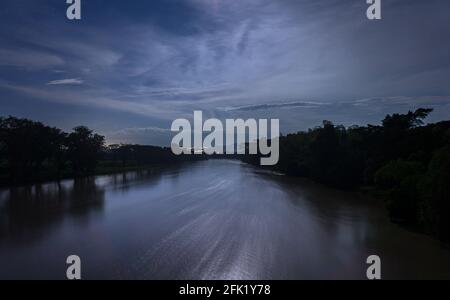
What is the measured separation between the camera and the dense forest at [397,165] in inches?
622

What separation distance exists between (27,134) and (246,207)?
1277 inches

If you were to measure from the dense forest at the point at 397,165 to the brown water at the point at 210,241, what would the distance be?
126cm

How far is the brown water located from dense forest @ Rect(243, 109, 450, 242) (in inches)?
49.6

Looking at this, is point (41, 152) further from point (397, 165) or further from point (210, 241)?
point (397, 165)

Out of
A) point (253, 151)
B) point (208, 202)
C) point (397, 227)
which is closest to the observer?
point (397, 227)

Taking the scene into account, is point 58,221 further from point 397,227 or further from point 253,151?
point 253,151

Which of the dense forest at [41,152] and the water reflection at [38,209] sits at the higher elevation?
the dense forest at [41,152]

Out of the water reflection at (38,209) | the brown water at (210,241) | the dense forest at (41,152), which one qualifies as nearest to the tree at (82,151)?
the dense forest at (41,152)

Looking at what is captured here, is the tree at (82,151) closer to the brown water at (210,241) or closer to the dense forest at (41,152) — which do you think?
the dense forest at (41,152)

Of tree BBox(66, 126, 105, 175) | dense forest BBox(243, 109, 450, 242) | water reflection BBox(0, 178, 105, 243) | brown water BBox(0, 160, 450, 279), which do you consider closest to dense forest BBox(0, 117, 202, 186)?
tree BBox(66, 126, 105, 175)

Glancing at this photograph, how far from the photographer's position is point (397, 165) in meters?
23.2

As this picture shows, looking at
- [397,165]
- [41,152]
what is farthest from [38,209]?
[41,152]

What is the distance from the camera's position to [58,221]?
20297 millimetres
